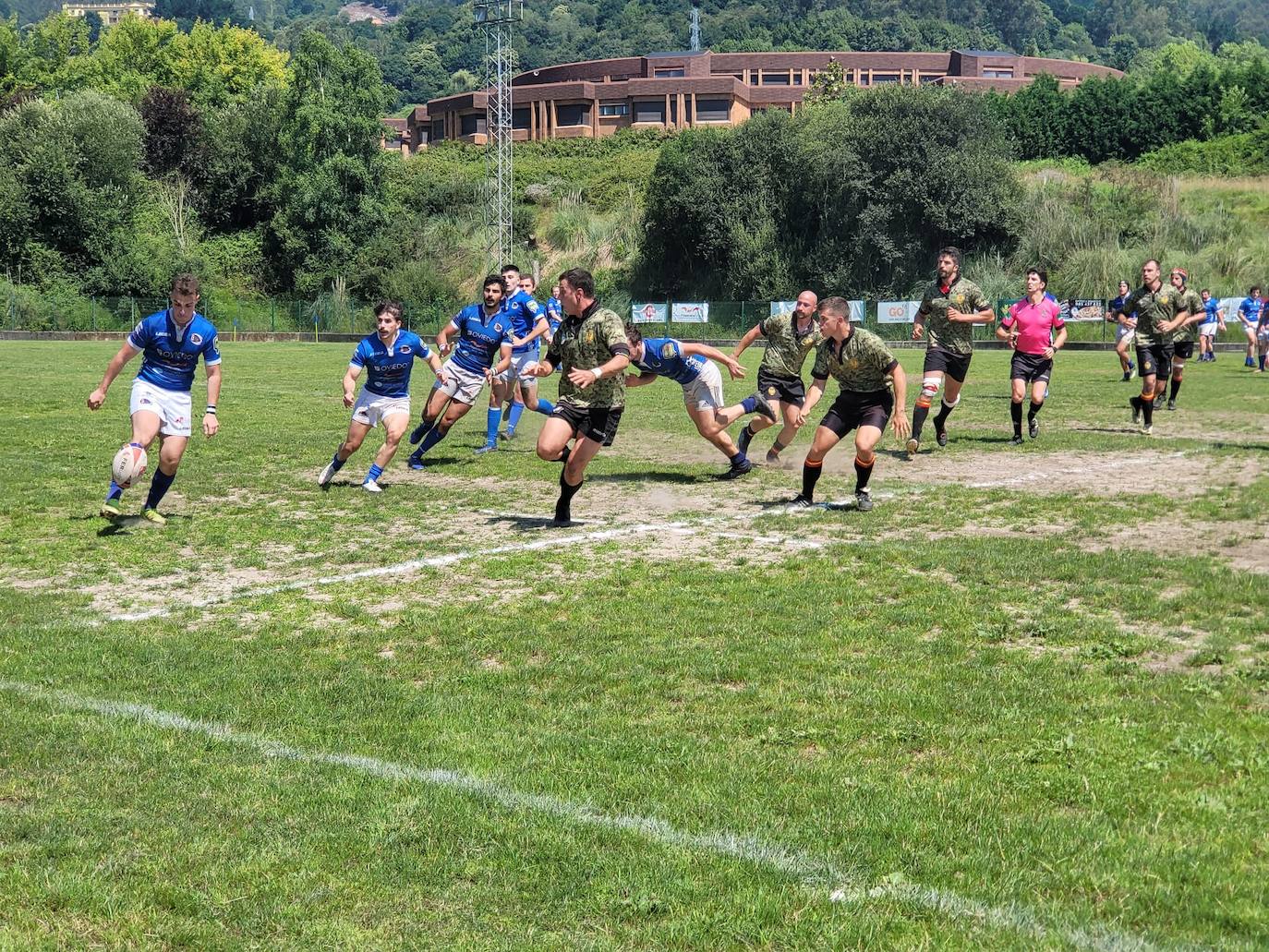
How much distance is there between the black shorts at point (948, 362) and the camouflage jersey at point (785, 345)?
9.86 ft

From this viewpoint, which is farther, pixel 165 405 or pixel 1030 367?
pixel 1030 367

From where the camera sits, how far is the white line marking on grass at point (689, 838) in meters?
4.01

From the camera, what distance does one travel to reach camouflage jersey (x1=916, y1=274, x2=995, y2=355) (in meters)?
16.8

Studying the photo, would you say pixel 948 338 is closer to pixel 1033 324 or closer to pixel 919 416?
pixel 919 416

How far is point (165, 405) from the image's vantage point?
1177 centimetres

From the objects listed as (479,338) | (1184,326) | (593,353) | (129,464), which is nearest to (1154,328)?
(1184,326)

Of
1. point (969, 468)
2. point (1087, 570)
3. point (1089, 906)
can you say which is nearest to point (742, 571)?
point (1087, 570)

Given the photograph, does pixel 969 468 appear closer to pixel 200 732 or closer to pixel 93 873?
pixel 200 732

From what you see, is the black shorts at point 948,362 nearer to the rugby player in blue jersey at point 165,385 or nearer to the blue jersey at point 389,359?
the blue jersey at point 389,359

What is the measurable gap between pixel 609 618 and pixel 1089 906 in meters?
4.24

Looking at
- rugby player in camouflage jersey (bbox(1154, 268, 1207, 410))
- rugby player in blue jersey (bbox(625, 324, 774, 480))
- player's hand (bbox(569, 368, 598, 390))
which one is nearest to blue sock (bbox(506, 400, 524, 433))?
rugby player in blue jersey (bbox(625, 324, 774, 480))

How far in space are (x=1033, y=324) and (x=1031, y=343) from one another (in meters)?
0.26

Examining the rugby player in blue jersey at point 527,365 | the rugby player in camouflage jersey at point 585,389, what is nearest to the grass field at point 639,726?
the rugby player in camouflage jersey at point 585,389

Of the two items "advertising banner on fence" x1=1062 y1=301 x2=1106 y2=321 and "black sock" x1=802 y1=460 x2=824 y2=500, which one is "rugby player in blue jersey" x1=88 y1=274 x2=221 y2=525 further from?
"advertising banner on fence" x1=1062 y1=301 x2=1106 y2=321
